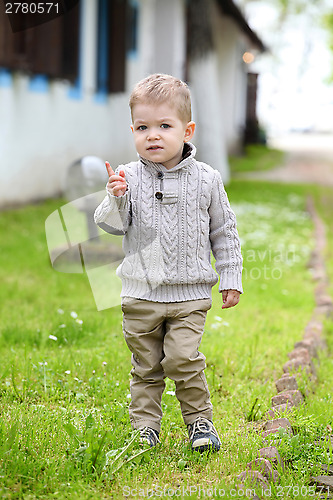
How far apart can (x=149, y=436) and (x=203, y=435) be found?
221 mm

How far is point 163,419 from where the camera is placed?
3.07m

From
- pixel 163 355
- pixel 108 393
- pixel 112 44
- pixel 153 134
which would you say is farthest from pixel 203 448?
pixel 112 44

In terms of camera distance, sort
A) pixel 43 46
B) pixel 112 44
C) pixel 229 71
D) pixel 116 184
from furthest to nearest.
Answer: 1. pixel 229 71
2. pixel 112 44
3. pixel 43 46
4. pixel 116 184

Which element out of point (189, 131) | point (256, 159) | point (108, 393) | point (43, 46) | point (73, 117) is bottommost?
point (256, 159)

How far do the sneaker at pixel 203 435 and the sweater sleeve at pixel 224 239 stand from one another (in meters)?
0.57

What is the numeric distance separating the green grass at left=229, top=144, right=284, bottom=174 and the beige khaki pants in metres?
16.1

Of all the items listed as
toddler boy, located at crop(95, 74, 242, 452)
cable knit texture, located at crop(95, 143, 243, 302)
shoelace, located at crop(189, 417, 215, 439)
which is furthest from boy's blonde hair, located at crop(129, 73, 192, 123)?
shoelace, located at crop(189, 417, 215, 439)

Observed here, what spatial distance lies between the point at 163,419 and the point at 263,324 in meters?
1.83

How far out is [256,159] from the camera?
75.9ft

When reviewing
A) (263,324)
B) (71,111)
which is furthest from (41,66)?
(263,324)

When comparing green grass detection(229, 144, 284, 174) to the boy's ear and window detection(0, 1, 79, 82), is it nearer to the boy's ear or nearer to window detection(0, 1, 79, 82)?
window detection(0, 1, 79, 82)

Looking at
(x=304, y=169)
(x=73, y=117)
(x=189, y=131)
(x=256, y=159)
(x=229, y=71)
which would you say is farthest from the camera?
(x=229, y=71)

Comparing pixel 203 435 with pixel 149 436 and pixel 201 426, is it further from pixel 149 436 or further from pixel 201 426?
pixel 149 436

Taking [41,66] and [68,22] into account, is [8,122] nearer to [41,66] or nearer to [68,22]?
[41,66]
